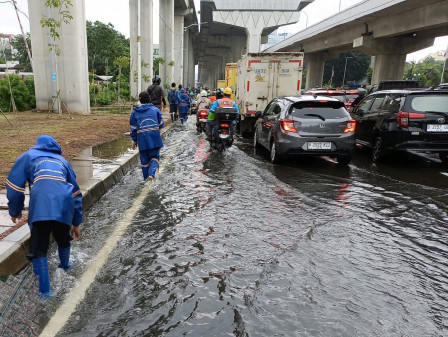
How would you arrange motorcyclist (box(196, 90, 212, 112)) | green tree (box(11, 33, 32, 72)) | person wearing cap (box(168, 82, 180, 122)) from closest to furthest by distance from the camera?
motorcyclist (box(196, 90, 212, 112)), person wearing cap (box(168, 82, 180, 122)), green tree (box(11, 33, 32, 72))

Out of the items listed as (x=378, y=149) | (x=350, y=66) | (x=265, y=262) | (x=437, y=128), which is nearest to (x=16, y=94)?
(x=378, y=149)

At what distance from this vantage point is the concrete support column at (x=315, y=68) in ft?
152

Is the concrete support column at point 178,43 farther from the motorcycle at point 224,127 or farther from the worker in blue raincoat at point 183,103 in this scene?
the motorcycle at point 224,127

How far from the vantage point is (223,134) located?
9.68 meters

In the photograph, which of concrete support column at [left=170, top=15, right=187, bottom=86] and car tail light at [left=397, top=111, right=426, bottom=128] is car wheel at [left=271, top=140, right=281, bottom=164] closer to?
car tail light at [left=397, top=111, right=426, bottom=128]

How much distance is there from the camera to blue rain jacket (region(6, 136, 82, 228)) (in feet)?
9.06

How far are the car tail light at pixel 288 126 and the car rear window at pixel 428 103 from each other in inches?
98.8

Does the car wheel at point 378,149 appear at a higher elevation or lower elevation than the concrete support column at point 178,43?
lower

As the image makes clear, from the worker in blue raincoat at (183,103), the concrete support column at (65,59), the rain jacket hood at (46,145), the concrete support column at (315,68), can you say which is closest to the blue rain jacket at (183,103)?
Answer: the worker in blue raincoat at (183,103)

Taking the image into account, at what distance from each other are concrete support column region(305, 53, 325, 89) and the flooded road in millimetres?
43093

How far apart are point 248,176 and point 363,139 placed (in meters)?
4.09

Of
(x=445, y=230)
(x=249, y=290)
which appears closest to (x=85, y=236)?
(x=249, y=290)

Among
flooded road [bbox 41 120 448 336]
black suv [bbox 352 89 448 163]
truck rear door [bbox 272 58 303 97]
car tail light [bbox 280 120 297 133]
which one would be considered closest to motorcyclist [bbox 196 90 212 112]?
truck rear door [bbox 272 58 303 97]

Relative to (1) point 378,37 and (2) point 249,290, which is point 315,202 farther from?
(1) point 378,37
